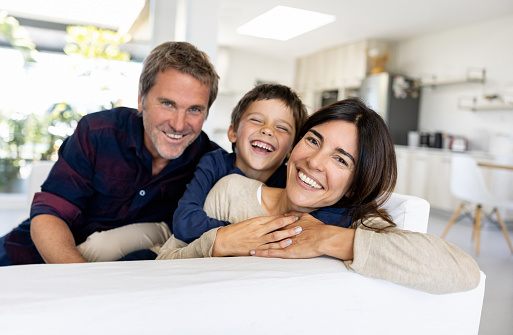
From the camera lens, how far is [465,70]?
6.40 meters

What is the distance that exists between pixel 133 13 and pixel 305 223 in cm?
442

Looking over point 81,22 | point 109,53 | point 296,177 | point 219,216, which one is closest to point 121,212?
point 219,216

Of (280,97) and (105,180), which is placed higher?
(280,97)

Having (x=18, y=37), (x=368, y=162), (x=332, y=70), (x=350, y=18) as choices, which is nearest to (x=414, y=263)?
(x=368, y=162)

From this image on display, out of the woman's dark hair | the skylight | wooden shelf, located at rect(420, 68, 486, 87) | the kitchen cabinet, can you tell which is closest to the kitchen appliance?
wooden shelf, located at rect(420, 68, 486, 87)

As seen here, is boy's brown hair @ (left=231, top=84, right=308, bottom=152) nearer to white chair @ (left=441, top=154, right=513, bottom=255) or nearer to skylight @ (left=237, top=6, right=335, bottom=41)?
white chair @ (left=441, top=154, right=513, bottom=255)

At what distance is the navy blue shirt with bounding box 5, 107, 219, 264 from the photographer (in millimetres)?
1661

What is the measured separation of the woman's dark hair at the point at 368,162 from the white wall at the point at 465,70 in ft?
16.6

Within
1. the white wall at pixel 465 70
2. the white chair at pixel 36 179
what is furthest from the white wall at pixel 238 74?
the white chair at pixel 36 179

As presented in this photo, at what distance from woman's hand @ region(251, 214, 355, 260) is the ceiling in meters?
3.91

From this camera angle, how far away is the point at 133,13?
4.79 m

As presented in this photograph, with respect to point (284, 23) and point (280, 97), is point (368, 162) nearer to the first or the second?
point (280, 97)

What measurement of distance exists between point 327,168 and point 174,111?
76 cm

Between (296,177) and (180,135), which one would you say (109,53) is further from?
(296,177)
